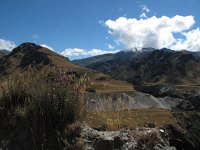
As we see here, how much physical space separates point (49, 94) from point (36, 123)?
0.65 m

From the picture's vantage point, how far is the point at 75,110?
8.19m

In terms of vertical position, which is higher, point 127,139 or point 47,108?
point 47,108

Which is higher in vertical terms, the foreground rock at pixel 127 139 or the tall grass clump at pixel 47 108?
the tall grass clump at pixel 47 108

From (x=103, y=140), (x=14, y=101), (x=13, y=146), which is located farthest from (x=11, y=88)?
(x=103, y=140)

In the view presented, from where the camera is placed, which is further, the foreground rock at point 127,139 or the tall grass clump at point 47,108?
the tall grass clump at point 47,108

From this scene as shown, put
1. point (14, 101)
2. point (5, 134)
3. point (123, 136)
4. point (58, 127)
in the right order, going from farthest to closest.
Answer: point (14, 101) < point (5, 134) < point (58, 127) < point (123, 136)

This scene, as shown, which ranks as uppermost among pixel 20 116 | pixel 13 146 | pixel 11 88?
pixel 11 88

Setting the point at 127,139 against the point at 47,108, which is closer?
the point at 127,139

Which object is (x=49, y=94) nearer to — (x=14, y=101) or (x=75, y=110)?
(x=75, y=110)

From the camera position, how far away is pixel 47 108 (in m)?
8.32

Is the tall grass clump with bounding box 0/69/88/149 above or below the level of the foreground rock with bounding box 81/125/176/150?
above

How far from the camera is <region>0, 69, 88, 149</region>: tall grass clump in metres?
7.92

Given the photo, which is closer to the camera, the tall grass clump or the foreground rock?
the foreground rock

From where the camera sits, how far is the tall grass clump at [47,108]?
7.92 meters
